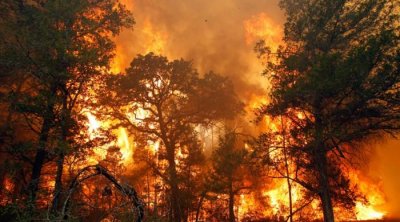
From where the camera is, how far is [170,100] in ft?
91.6

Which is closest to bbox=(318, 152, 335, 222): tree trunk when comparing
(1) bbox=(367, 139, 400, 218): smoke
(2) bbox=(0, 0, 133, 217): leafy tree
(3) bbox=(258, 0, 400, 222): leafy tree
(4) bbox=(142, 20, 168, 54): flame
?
(3) bbox=(258, 0, 400, 222): leafy tree

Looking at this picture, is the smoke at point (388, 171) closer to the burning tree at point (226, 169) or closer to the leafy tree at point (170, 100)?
the burning tree at point (226, 169)

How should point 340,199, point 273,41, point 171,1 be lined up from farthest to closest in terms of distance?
point 171,1
point 273,41
point 340,199

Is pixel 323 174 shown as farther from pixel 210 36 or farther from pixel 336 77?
pixel 210 36

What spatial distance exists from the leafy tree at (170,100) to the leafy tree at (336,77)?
8687mm

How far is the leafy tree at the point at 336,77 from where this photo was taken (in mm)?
13625

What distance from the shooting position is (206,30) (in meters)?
49.5

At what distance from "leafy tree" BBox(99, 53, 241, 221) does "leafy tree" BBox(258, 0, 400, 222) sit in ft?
28.5

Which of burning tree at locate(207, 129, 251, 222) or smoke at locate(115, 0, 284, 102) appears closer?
burning tree at locate(207, 129, 251, 222)

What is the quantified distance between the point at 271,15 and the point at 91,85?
126 feet

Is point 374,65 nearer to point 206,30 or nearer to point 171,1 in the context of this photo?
point 206,30

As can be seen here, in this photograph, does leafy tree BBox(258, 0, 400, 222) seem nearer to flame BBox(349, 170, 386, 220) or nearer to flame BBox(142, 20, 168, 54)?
flame BBox(349, 170, 386, 220)

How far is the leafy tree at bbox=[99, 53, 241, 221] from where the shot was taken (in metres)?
25.4

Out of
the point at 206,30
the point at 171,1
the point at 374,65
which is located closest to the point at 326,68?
the point at 374,65
